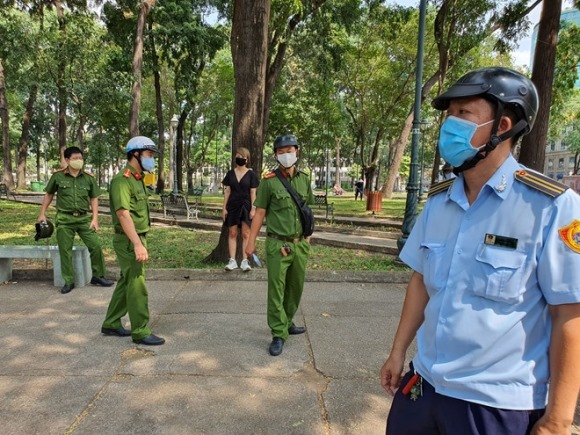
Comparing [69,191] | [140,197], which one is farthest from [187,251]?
[140,197]

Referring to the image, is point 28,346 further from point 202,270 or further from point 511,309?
point 511,309

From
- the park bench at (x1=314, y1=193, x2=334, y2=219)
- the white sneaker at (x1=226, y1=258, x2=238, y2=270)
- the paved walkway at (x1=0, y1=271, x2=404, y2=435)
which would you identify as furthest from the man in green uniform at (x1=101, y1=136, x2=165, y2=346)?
the park bench at (x1=314, y1=193, x2=334, y2=219)

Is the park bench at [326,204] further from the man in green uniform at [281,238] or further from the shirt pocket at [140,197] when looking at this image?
the shirt pocket at [140,197]

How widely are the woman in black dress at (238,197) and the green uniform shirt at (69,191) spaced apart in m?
1.91

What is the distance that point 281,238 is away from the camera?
384 centimetres

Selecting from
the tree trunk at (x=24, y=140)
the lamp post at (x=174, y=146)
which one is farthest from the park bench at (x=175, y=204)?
the tree trunk at (x=24, y=140)

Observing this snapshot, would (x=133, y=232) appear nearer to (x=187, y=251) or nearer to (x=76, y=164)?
(x=76, y=164)

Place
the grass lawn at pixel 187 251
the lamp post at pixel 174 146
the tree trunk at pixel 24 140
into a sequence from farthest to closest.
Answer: the tree trunk at pixel 24 140 < the lamp post at pixel 174 146 < the grass lawn at pixel 187 251

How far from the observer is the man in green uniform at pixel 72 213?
18.2 ft

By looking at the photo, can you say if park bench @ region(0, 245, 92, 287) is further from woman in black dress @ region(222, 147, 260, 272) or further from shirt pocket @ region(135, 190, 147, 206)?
shirt pocket @ region(135, 190, 147, 206)

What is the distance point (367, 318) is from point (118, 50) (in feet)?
55.4

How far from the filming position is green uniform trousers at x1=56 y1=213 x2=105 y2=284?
553 centimetres

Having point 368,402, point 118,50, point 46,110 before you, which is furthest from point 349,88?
point 46,110

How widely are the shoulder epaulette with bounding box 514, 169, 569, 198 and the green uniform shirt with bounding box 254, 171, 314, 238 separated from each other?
8.31 ft
